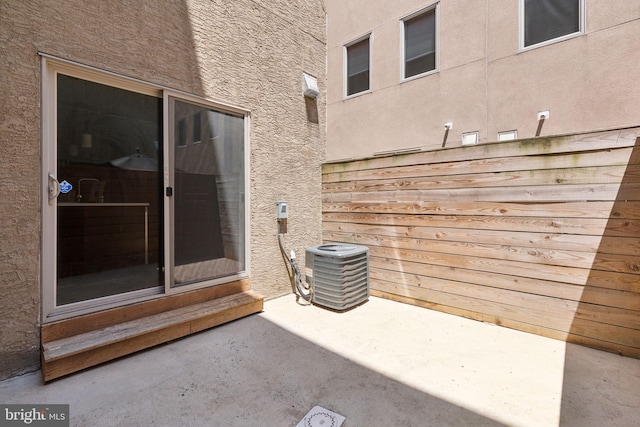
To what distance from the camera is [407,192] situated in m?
3.67

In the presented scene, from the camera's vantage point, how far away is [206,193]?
3221 millimetres

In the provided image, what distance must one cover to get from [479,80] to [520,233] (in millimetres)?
2335

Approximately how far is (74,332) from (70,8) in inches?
102

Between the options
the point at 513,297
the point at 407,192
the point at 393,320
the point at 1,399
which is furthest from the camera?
the point at 407,192

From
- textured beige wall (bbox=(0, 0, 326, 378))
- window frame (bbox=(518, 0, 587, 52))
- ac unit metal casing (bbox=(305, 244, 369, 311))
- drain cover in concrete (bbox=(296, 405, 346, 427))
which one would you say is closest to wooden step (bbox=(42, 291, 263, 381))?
textured beige wall (bbox=(0, 0, 326, 378))

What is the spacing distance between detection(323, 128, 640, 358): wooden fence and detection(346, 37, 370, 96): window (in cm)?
Result: 207

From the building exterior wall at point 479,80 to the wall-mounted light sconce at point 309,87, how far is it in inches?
46.2

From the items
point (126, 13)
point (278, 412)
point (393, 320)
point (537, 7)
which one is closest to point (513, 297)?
point (393, 320)

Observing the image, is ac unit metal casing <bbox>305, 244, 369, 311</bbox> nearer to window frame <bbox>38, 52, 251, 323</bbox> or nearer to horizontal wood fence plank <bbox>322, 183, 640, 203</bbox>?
horizontal wood fence plank <bbox>322, 183, 640, 203</bbox>

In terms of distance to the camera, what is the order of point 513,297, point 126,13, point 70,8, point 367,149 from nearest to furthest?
point 70,8 → point 126,13 → point 513,297 → point 367,149

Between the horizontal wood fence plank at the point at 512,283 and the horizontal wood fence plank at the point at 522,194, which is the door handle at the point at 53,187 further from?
the horizontal wood fence plank at the point at 512,283

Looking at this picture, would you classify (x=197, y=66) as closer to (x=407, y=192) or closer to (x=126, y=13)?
(x=126, y=13)

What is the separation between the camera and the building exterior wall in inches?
128

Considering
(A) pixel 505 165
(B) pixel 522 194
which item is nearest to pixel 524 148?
(A) pixel 505 165
